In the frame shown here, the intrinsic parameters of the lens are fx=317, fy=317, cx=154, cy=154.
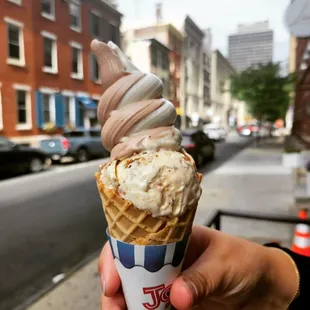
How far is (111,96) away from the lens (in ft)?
4.13

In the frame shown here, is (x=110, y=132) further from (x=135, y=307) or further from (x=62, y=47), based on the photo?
(x=62, y=47)

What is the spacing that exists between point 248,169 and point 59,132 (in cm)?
654

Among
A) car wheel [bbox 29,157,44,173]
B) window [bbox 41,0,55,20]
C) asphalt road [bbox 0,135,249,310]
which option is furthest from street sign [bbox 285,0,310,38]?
car wheel [bbox 29,157,44,173]

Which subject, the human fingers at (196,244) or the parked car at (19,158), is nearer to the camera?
the human fingers at (196,244)

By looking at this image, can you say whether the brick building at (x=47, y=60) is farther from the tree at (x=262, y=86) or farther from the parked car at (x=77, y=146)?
the tree at (x=262, y=86)

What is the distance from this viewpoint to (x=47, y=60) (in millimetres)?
7016

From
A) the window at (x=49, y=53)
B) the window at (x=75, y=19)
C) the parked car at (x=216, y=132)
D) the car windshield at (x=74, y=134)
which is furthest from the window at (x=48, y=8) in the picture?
the parked car at (x=216, y=132)

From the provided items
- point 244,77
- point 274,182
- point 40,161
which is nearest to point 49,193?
point 40,161

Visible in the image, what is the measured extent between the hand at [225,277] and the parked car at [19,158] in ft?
26.8

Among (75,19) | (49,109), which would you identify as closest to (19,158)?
(49,109)

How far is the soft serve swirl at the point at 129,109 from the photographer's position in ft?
3.89

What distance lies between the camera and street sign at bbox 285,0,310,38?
229 centimetres

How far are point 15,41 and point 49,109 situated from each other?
4.52 meters

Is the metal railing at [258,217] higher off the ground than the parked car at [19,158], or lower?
higher
